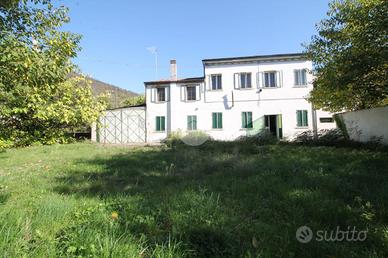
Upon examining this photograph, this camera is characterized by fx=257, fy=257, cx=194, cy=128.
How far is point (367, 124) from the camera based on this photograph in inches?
444

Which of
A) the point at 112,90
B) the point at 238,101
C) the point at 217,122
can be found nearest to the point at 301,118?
the point at 238,101

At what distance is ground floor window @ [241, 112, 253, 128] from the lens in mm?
20328

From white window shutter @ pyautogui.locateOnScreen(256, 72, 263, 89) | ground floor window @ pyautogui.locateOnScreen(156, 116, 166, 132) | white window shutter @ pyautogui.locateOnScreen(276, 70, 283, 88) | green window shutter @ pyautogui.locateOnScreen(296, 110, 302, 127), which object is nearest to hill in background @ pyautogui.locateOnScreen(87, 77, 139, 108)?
ground floor window @ pyautogui.locateOnScreen(156, 116, 166, 132)

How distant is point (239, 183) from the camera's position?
4.81m

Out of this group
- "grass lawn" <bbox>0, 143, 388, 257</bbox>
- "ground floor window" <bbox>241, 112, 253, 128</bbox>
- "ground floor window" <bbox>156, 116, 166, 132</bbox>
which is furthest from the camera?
"ground floor window" <bbox>156, 116, 166, 132</bbox>

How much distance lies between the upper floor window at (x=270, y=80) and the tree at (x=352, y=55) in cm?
680

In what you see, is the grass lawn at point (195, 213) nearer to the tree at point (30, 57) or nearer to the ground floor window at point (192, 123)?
the tree at point (30, 57)

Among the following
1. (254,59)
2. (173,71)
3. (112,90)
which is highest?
(112,90)

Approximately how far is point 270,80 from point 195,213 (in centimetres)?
1871

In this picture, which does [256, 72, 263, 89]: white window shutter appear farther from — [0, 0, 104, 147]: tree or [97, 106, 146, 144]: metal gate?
[0, 0, 104, 147]: tree

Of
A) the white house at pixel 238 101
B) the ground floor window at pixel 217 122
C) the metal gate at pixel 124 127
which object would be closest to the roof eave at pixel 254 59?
the white house at pixel 238 101

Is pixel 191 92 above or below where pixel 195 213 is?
above

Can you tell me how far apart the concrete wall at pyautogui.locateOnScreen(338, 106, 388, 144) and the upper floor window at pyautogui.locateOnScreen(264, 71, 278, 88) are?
7511 mm

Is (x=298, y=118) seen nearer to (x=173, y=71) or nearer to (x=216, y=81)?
(x=216, y=81)
